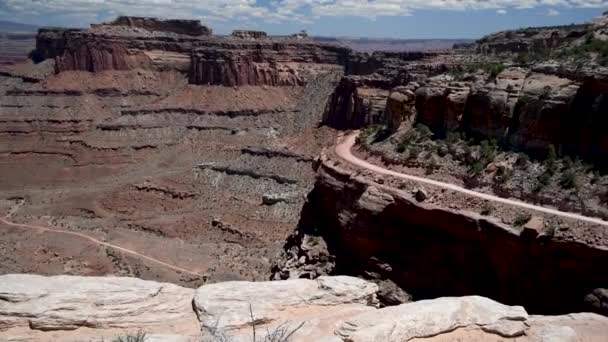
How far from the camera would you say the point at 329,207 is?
112 feet

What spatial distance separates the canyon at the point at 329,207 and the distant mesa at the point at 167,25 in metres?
24.1

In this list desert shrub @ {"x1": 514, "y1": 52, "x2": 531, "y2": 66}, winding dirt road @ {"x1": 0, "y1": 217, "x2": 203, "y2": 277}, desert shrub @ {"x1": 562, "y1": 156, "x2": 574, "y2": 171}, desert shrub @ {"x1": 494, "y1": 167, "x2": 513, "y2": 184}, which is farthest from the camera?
winding dirt road @ {"x1": 0, "y1": 217, "x2": 203, "y2": 277}

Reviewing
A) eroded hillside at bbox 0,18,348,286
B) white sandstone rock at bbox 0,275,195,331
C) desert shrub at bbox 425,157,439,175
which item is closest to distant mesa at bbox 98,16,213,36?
eroded hillside at bbox 0,18,348,286

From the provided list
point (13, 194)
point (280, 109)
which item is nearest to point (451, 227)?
point (13, 194)

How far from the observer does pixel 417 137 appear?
35.4 meters

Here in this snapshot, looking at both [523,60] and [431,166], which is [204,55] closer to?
[523,60]

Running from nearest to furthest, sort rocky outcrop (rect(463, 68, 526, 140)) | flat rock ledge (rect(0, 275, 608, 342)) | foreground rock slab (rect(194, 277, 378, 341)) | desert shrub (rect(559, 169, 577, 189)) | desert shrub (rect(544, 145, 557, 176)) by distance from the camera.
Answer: flat rock ledge (rect(0, 275, 608, 342)), foreground rock slab (rect(194, 277, 378, 341)), desert shrub (rect(559, 169, 577, 189)), desert shrub (rect(544, 145, 557, 176)), rocky outcrop (rect(463, 68, 526, 140))

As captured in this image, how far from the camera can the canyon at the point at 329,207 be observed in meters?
16.1

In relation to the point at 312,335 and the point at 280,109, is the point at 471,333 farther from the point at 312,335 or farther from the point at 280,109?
the point at 280,109

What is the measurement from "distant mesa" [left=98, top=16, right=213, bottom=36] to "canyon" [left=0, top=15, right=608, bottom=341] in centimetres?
2407

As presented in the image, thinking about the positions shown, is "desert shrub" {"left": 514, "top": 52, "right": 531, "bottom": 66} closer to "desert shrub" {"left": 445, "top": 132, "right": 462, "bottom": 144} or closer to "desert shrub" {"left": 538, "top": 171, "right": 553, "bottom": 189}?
"desert shrub" {"left": 445, "top": 132, "right": 462, "bottom": 144}

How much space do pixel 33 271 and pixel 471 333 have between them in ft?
120

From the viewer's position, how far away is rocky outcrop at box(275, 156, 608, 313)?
22812 millimetres

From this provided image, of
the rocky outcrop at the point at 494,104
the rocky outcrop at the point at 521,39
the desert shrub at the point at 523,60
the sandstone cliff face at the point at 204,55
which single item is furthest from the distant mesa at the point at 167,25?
the rocky outcrop at the point at 494,104
